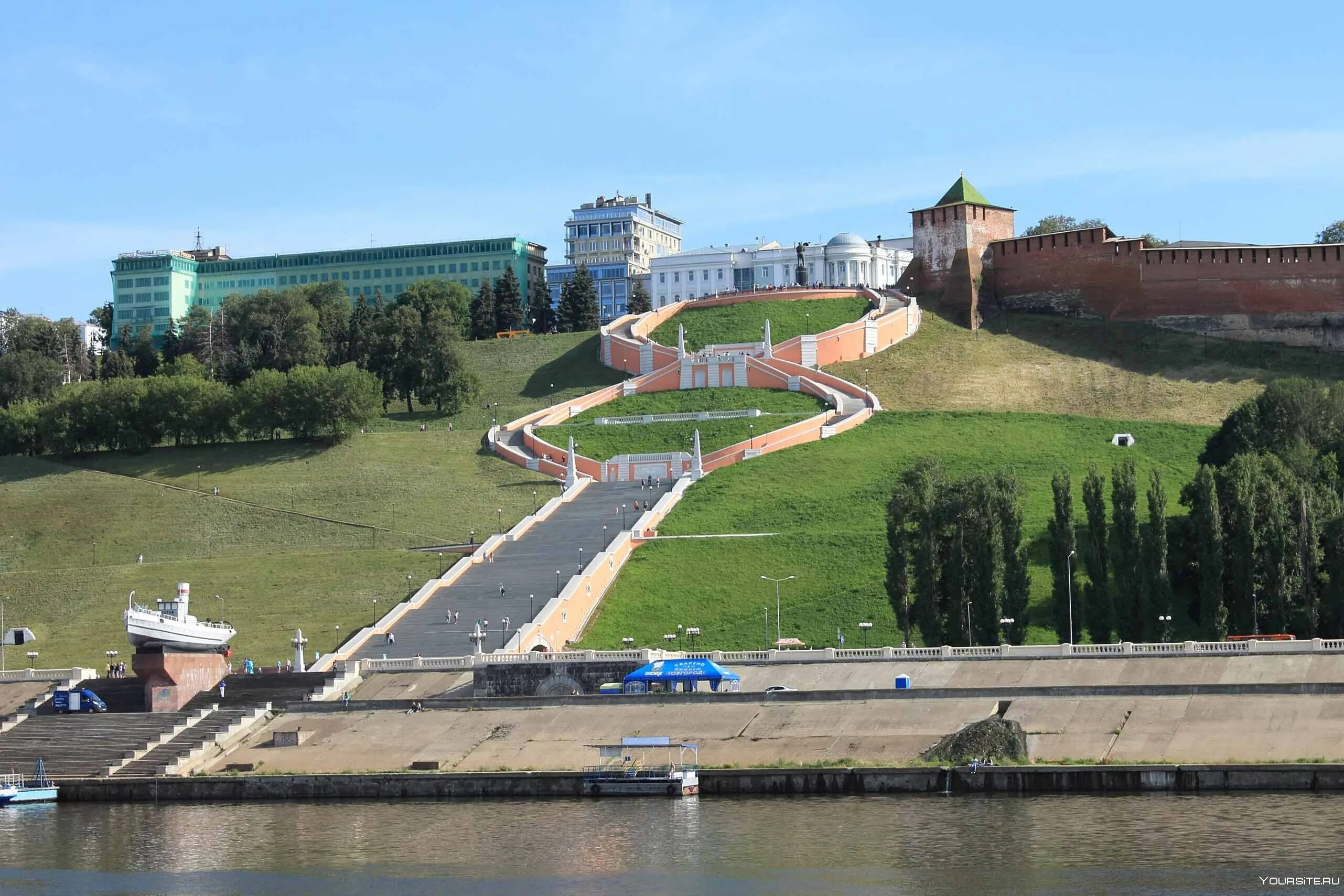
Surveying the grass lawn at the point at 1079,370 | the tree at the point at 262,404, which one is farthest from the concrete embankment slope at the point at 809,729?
the grass lawn at the point at 1079,370

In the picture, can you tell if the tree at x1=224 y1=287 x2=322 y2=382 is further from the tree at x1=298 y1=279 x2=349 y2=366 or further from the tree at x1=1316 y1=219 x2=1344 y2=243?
the tree at x1=1316 y1=219 x2=1344 y2=243

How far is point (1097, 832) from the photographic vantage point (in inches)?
1331

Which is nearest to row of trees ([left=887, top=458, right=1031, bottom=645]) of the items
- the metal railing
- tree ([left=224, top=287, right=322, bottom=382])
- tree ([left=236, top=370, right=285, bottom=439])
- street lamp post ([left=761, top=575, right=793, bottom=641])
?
the metal railing

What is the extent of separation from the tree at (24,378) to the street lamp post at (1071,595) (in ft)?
209

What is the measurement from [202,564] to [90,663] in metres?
9.76

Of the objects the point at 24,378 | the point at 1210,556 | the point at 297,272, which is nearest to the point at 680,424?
the point at 24,378

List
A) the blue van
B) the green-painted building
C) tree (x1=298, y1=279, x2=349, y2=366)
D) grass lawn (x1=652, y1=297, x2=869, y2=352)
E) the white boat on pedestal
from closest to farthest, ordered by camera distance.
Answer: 1. the white boat on pedestal
2. the blue van
3. grass lawn (x1=652, y1=297, x2=869, y2=352)
4. tree (x1=298, y1=279, x2=349, y2=366)
5. the green-painted building

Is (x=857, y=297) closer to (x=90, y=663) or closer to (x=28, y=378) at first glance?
(x=28, y=378)

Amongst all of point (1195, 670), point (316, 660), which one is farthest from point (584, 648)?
point (1195, 670)

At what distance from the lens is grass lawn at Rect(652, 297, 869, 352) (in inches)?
3986

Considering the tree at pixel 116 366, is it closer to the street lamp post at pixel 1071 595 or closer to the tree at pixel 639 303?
the tree at pixel 639 303

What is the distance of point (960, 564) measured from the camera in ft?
176

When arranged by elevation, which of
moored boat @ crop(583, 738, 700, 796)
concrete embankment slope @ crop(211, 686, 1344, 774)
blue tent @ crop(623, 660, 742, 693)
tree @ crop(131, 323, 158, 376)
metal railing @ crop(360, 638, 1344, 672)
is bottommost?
moored boat @ crop(583, 738, 700, 796)

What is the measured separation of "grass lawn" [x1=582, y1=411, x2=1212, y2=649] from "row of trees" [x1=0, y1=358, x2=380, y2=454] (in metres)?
19.5
